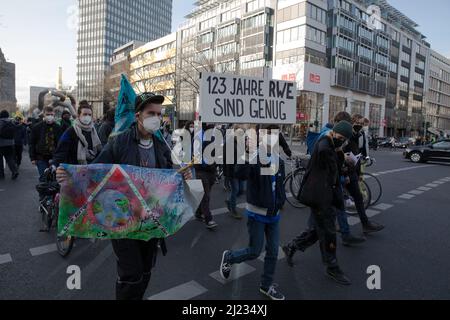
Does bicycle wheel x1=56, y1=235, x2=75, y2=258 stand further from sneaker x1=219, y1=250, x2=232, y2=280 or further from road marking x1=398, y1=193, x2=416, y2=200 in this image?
road marking x1=398, y1=193, x2=416, y2=200

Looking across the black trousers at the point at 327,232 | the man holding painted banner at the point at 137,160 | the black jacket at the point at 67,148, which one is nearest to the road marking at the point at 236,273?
the black trousers at the point at 327,232

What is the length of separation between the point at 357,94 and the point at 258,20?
2101cm

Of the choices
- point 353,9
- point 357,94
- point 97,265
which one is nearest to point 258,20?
point 353,9

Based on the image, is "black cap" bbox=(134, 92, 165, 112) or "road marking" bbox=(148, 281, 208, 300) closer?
"black cap" bbox=(134, 92, 165, 112)

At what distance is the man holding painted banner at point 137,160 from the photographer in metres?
2.40

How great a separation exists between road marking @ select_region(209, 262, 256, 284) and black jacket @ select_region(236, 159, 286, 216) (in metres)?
0.98

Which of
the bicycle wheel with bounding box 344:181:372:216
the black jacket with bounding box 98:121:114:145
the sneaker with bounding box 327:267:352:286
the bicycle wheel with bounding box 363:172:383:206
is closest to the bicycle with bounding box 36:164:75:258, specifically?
the black jacket with bounding box 98:121:114:145

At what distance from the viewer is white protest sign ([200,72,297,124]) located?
11.1ft

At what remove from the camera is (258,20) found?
47.8 meters

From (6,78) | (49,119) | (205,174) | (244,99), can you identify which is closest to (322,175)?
(244,99)

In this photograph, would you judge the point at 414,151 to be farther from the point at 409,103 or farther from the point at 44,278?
the point at 409,103

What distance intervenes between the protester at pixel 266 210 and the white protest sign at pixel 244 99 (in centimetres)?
42

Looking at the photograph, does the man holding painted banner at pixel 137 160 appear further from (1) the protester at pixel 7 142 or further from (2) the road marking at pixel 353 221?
(1) the protester at pixel 7 142

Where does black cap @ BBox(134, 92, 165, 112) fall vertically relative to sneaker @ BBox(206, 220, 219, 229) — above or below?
above
